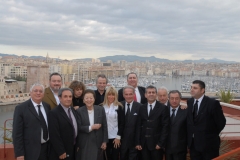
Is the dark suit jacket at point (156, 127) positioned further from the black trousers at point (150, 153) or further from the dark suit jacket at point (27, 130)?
the dark suit jacket at point (27, 130)

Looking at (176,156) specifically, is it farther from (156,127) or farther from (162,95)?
(162,95)

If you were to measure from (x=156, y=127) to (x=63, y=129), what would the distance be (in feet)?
3.21

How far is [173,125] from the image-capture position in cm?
286

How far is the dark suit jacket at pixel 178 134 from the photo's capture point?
2.84 meters

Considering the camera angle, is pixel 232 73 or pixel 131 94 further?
pixel 232 73

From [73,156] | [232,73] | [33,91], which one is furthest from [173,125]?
[232,73]

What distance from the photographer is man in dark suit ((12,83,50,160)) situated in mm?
2406

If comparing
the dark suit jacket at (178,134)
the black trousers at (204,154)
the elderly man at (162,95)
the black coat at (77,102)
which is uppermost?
the elderly man at (162,95)

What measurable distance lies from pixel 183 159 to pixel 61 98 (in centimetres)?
148

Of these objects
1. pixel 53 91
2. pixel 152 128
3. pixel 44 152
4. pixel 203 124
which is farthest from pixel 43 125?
pixel 203 124

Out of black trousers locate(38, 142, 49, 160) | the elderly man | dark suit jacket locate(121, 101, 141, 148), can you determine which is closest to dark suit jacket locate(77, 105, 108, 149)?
dark suit jacket locate(121, 101, 141, 148)

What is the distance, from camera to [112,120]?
291 centimetres

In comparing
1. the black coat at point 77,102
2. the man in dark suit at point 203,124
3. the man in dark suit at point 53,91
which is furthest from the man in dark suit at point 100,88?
the man in dark suit at point 203,124

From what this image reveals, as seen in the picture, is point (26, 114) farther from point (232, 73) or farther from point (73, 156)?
point (232, 73)
